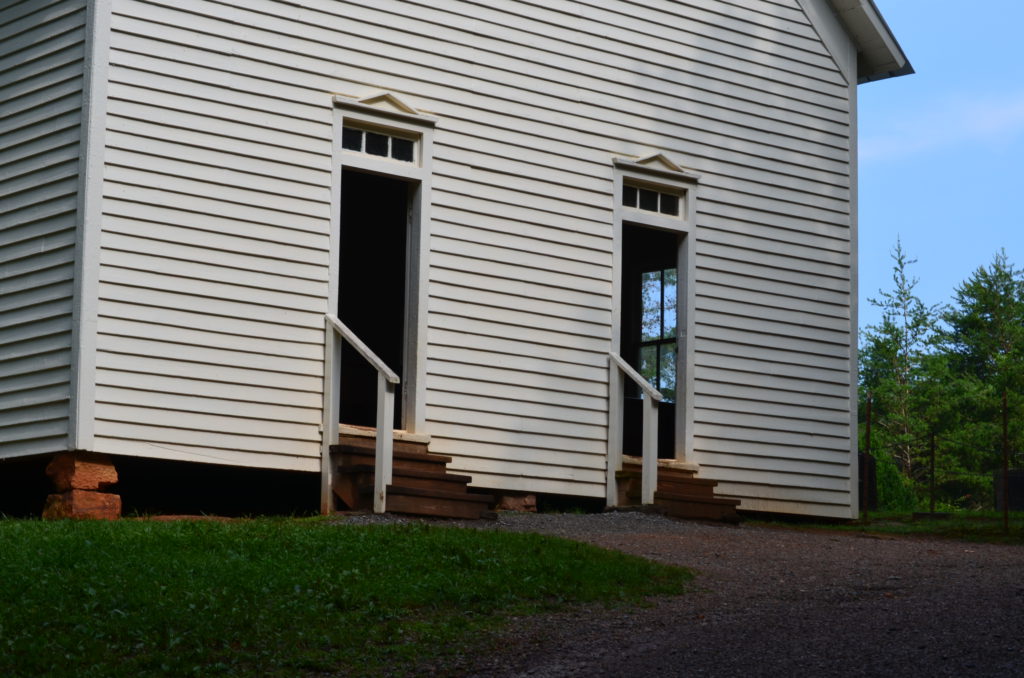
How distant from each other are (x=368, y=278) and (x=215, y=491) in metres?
3.86

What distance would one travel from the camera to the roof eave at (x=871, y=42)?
53.9ft

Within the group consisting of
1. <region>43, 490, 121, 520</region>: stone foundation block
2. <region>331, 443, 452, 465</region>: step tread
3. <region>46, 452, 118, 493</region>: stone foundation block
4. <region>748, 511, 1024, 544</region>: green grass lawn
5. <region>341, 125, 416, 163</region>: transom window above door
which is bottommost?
<region>748, 511, 1024, 544</region>: green grass lawn

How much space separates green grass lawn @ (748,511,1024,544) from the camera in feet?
47.2

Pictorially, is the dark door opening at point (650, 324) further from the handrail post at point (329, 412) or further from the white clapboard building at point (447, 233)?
the handrail post at point (329, 412)

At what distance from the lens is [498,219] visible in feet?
45.3

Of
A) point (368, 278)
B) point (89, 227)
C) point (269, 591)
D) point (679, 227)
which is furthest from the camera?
point (368, 278)

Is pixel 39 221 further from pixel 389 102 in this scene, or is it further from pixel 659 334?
pixel 659 334

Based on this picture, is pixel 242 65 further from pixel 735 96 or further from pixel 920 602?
pixel 920 602

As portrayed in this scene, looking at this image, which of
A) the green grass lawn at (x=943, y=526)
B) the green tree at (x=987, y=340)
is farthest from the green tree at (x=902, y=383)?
the green grass lawn at (x=943, y=526)

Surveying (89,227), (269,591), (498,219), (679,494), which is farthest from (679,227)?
(269,591)

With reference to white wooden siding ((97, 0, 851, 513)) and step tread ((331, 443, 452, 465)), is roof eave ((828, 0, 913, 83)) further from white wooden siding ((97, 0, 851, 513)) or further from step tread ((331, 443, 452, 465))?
step tread ((331, 443, 452, 465))

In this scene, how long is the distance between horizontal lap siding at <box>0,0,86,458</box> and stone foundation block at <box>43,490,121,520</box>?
413 millimetres

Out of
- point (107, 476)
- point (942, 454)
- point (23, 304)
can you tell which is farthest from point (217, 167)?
point (942, 454)

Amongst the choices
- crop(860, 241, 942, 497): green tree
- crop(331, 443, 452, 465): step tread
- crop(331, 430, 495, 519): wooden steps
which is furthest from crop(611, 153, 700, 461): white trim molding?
crop(860, 241, 942, 497): green tree
